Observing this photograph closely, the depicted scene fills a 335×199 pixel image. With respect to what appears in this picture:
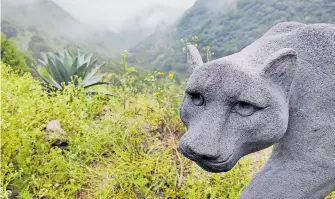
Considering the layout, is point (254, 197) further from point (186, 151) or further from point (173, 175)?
point (173, 175)

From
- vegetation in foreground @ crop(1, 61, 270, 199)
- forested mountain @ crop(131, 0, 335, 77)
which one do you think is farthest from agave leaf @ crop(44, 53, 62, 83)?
forested mountain @ crop(131, 0, 335, 77)

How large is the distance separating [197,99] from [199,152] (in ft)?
0.73

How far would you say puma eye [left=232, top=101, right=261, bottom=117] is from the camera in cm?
138

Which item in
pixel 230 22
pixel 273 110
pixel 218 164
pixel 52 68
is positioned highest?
pixel 52 68

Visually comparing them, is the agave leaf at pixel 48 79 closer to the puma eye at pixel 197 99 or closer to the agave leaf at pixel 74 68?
Answer: the agave leaf at pixel 74 68

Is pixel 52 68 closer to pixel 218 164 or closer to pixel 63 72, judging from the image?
pixel 63 72

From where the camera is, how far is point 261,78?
1379mm

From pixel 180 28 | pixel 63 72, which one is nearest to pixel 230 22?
pixel 180 28

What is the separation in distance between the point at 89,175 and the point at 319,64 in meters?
2.03

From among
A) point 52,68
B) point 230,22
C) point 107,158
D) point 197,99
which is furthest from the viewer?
point 230,22

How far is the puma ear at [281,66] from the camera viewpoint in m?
1.36

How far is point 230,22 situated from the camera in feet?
26.9

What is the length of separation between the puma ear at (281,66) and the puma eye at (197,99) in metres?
0.25

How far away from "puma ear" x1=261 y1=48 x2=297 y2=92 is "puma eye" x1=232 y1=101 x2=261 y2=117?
124 millimetres
